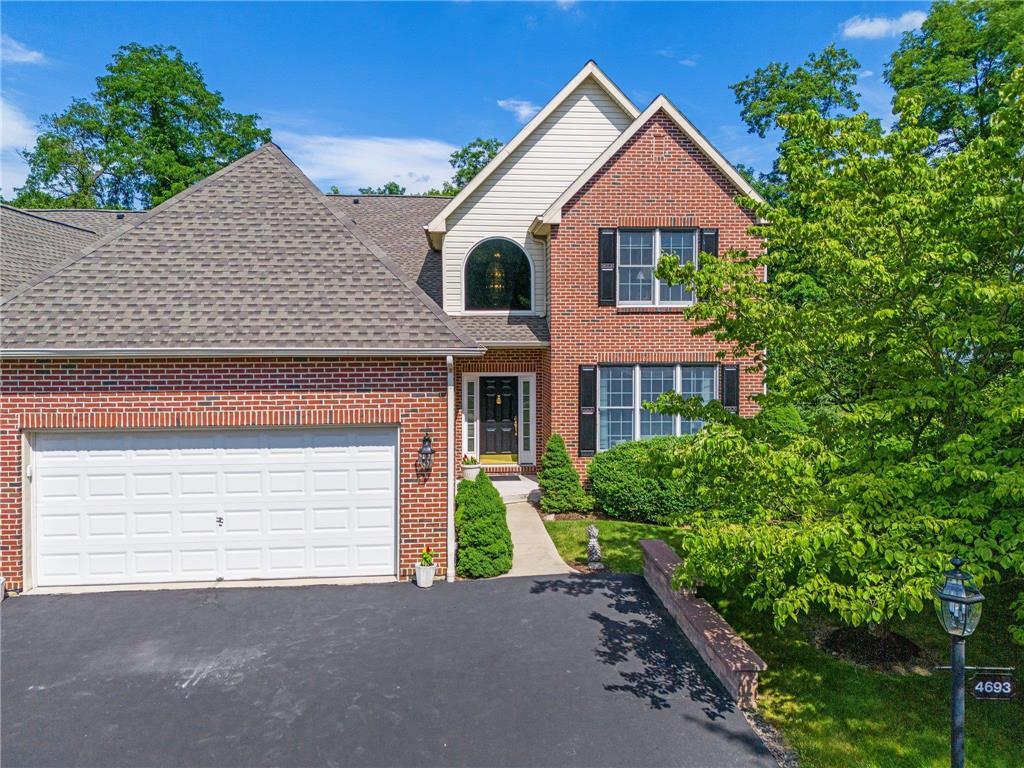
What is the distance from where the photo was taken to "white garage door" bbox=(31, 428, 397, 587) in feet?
29.9

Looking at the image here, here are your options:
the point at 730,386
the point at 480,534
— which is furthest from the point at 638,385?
the point at 480,534

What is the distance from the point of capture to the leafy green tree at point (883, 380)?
18.0ft

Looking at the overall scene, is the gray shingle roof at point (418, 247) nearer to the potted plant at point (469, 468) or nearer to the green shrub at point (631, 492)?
the potted plant at point (469, 468)

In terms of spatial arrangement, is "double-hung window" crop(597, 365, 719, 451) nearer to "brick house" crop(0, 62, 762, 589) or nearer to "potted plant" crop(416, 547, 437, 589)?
"brick house" crop(0, 62, 762, 589)

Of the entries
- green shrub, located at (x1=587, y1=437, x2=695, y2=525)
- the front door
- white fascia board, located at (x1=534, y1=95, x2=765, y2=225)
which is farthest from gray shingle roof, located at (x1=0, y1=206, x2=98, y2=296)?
green shrub, located at (x1=587, y1=437, x2=695, y2=525)

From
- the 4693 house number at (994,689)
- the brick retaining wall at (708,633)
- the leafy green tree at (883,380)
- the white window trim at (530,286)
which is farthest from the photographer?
the white window trim at (530,286)

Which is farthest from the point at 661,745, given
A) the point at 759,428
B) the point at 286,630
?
the point at 286,630

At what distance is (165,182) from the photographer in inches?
1558

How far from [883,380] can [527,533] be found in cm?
728

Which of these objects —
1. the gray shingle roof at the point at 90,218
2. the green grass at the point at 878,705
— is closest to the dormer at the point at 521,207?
the green grass at the point at 878,705

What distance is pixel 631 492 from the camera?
13062mm

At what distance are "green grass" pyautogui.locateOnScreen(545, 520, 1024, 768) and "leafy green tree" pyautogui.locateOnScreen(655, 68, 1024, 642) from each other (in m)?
1.20

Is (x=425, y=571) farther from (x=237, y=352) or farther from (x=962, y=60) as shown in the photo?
(x=962, y=60)

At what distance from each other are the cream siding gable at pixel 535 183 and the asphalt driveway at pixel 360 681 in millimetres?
9211
